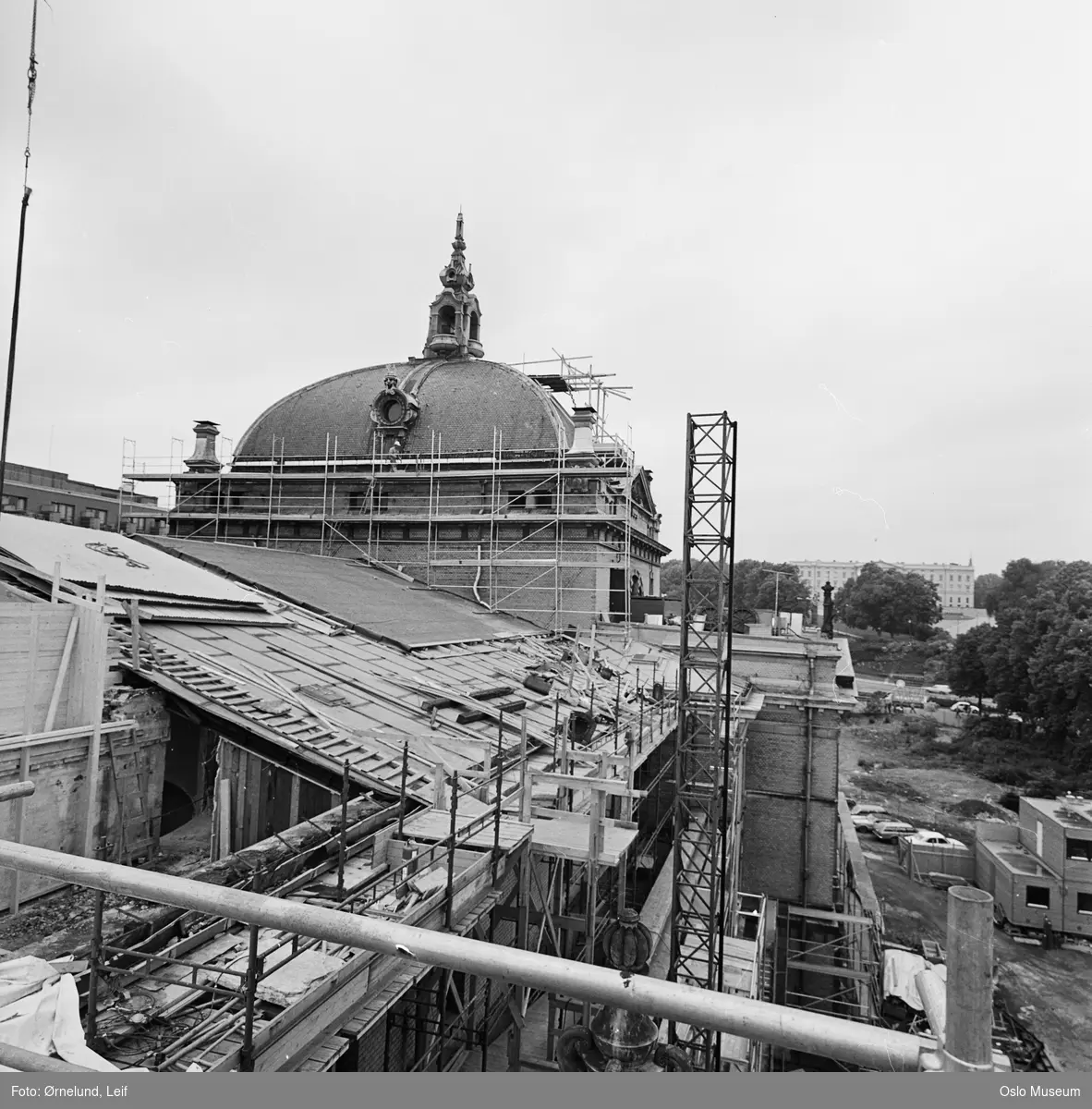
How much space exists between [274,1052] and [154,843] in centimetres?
611

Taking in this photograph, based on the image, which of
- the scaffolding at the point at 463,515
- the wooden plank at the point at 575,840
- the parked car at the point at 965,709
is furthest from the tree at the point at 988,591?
the wooden plank at the point at 575,840

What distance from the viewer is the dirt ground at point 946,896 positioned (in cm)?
2484

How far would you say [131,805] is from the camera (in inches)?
393

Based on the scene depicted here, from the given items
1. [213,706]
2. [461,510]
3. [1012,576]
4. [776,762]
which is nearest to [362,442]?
[461,510]

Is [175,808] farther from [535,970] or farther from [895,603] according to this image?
[895,603]

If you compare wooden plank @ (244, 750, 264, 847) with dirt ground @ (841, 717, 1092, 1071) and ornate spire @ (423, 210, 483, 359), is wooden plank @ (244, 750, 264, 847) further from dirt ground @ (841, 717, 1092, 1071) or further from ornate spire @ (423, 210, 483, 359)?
ornate spire @ (423, 210, 483, 359)

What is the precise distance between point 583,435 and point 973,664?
53.7m

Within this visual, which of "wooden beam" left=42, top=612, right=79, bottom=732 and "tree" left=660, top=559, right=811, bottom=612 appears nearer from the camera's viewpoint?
"wooden beam" left=42, top=612, right=79, bottom=732

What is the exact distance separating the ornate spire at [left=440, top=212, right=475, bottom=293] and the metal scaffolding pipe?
43246 millimetres

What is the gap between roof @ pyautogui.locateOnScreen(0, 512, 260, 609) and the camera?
1417 cm

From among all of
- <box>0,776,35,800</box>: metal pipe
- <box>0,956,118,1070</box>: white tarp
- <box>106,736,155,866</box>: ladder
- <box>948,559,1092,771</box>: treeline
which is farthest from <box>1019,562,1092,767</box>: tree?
<box>0,776,35,800</box>: metal pipe

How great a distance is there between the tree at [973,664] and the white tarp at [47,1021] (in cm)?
7315

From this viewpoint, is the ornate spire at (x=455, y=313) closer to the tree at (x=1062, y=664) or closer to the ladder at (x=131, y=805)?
the ladder at (x=131, y=805)
